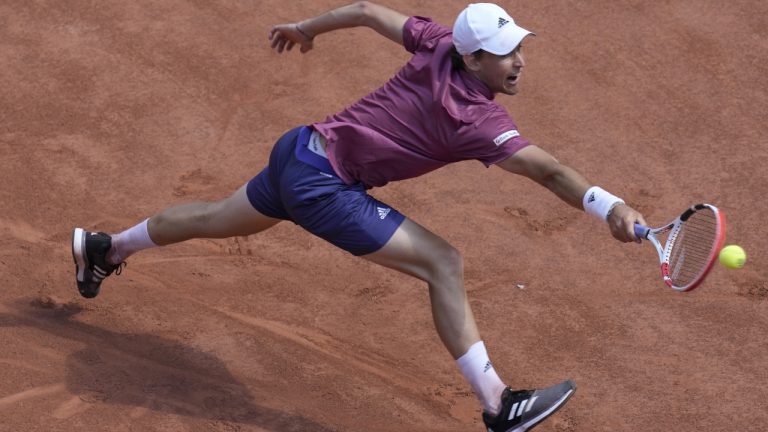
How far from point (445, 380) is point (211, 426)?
4.54 ft

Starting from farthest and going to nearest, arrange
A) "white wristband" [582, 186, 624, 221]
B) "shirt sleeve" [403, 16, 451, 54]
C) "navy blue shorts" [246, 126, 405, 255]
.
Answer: "shirt sleeve" [403, 16, 451, 54] → "navy blue shorts" [246, 126, 405, 255] → "white wristband" [582, 186, 624, 221]

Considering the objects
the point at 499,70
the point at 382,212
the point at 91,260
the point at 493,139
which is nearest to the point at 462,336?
the point at 382,212

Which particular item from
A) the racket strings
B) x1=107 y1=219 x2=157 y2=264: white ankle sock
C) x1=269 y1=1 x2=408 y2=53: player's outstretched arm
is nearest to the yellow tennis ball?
the racket strings

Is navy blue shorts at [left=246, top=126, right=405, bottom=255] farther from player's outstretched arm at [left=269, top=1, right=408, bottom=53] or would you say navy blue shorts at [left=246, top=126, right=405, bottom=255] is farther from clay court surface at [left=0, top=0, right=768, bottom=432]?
clay court surface at [left=0, top=0, right=768, bottom=432]

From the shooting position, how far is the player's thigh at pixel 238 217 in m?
6.50

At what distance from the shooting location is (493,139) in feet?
18.9

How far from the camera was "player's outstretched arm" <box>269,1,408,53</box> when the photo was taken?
6.61 m

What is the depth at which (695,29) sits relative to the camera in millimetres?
10000

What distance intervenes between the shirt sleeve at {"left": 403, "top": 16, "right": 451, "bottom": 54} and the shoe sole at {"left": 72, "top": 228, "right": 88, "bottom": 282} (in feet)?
7.18

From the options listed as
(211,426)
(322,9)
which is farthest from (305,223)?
(322,9)

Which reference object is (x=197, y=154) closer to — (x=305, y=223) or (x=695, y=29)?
(x=305, y=223)

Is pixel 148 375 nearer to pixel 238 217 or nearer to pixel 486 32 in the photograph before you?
pixel 238 217

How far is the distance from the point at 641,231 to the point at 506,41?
3.67 ft

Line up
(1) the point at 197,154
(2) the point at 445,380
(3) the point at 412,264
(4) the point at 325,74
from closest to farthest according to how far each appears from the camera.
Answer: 1. (3) the point at 412,264
2. (2) the point at 445,380
3. (1) the point at 197,154
4. (4) the point at 325,74
